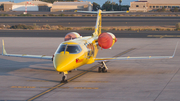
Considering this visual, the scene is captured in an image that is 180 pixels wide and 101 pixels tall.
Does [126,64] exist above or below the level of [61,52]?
below

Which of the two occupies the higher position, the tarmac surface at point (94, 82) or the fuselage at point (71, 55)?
the fuselage at point (71, 55)

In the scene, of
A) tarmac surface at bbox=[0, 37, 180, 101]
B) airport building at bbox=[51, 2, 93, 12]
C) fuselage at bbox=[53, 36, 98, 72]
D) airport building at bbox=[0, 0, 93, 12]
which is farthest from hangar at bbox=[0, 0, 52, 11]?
fuselage at bbox=[53, 36, 98, 72]

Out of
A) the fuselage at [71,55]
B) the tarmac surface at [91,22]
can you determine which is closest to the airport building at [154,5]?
the tarmac surface at [91,22]

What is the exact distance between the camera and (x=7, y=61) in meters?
27.5

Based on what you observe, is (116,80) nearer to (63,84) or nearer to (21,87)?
(63,84)

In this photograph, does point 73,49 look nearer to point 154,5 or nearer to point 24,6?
point 24,6

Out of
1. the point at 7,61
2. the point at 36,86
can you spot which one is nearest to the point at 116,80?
the point at 36,86

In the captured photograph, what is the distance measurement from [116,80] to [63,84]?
3757mm

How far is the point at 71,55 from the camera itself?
18812 mm

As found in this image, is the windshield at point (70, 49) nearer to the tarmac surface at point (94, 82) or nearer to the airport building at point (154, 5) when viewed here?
the tarmac surface at point (94, 82)

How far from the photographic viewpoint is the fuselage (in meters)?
18.1

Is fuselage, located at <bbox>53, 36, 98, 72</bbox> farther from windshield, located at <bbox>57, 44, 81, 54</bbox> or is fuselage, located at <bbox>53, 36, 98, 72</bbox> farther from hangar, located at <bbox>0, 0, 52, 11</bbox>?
hangar, located at <bbox>0, 0, 52, 11</bbox>

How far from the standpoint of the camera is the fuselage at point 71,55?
1808 cm

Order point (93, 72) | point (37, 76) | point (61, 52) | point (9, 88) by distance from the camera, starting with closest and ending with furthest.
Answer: point (9, 88) < point (61, 52) < point (37, 76) < point (93, 72)
